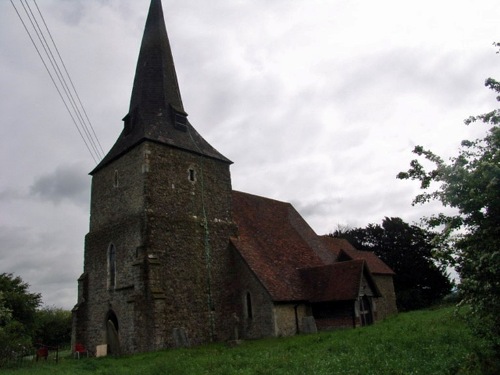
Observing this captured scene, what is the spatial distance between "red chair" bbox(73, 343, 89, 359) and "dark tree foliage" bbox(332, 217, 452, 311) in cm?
2631

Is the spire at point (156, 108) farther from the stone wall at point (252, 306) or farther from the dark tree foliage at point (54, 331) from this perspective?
the dark tree foliage at point (54, 331)

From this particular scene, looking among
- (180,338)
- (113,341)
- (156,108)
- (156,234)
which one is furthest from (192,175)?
(113,341)

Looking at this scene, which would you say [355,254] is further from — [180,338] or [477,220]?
[477,220]

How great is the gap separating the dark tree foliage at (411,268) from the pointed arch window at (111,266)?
82.6 ft

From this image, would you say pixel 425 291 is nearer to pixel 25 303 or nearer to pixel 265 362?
pixel 265 362

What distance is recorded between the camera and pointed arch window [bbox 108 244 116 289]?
1926cm

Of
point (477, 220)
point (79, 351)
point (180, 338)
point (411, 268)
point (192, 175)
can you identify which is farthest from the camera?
point (411, 268)

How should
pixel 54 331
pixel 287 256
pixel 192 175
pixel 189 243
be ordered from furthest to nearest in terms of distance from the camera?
1. pixel 54 331
2. pixel 287 256
3. pixel 192 175
4. pixel 189 243

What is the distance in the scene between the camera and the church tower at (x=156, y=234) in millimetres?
17281

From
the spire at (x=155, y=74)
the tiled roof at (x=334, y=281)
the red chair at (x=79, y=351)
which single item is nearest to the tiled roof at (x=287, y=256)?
the tiled roof at (x=334, y=281)

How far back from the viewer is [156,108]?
71.6 feet

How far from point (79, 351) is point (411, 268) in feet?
93.4

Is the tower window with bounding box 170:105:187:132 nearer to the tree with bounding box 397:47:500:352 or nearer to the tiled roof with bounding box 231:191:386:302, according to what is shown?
the tiled roof with bounding box 231:191:386:302

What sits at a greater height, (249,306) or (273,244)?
(273,244)
